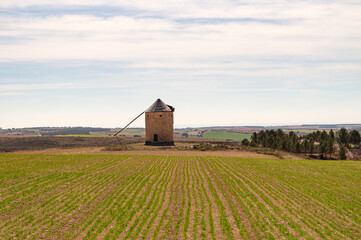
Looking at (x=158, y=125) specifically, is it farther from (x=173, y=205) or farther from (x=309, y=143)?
(x=309, y=143)

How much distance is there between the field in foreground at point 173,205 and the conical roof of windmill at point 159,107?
39.7 m

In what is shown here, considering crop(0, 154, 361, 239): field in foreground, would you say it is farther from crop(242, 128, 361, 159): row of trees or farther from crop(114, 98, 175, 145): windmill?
crop(242, 128, 361, 159): row of trees

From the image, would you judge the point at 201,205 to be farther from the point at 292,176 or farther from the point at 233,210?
the point at 292,176

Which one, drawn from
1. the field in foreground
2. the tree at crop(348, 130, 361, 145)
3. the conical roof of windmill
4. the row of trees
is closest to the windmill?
the conical roof of windmill

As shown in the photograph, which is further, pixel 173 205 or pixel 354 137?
pixel 354 137

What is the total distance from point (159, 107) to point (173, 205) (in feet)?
179

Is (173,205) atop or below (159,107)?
below

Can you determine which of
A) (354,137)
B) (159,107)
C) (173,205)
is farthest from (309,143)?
(173,205)

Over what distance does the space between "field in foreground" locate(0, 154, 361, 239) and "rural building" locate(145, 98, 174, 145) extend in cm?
3885

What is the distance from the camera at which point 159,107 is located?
7550cm

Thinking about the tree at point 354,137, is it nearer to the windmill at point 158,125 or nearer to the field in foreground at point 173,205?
the windmill at point 158,125

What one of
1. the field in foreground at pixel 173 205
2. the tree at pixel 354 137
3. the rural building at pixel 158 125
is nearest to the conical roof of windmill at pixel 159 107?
the rural building at pixel 158 125

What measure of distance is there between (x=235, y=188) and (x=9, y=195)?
54.9 ft

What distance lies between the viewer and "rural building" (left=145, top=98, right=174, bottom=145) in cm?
7456
